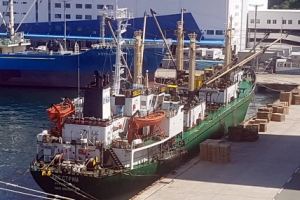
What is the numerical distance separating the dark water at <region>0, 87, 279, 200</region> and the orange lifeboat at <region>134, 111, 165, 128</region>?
503 cm

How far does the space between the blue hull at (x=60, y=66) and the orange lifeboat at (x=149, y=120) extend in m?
30.1

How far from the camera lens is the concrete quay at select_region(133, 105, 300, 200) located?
23953mm

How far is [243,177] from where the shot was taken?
1030 inches

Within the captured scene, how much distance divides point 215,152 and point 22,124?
1577 cm

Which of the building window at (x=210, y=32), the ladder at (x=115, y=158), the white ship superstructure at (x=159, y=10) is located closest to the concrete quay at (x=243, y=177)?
the ladder at (x=115, y=158)

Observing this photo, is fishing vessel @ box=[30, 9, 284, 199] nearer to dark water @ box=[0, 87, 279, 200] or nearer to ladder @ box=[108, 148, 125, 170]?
ladder @ box=[108, 148, 125, 170]

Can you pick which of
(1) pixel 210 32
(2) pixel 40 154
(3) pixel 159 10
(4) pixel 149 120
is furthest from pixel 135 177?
(1) pixel 210 32

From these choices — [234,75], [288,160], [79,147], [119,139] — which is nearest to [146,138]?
[119,139]

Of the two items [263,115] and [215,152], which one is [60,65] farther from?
[215,152]

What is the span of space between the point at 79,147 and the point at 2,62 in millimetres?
35723

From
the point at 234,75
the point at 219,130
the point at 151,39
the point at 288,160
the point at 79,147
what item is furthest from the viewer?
the point at 151,39

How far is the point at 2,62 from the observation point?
5875 centimetres

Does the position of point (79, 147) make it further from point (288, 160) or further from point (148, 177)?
point (288, 160)

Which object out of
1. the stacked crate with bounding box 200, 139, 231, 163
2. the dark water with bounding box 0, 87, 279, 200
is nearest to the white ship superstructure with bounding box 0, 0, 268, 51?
the dark water with bounding box 0, 87, 279, 200
